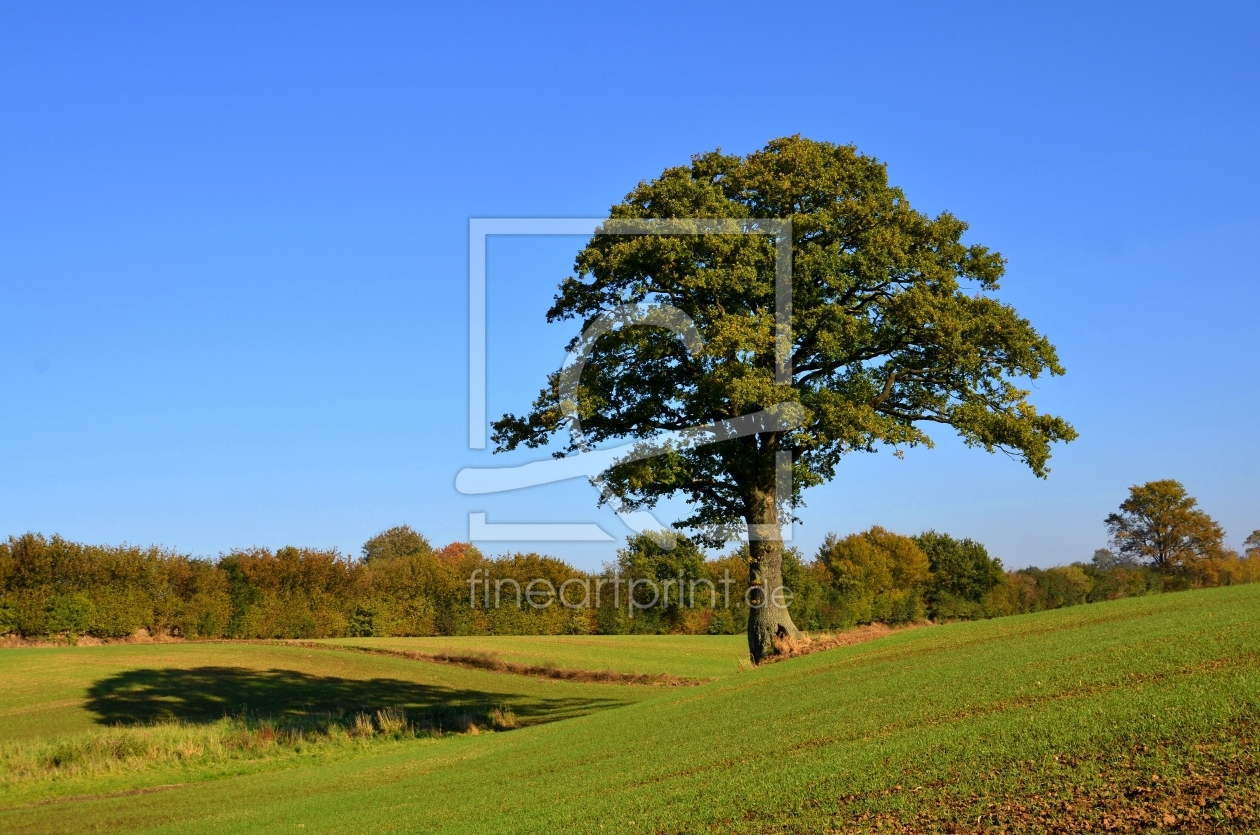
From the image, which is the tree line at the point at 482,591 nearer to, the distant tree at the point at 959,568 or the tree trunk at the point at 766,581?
the distant tree at the point at 959,568

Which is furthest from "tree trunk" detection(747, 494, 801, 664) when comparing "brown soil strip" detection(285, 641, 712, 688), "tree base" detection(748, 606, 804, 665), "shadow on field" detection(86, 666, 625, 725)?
"brown soil strip" detection(285, 641, 712, 688)

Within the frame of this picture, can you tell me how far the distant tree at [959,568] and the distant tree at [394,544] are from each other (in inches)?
3469

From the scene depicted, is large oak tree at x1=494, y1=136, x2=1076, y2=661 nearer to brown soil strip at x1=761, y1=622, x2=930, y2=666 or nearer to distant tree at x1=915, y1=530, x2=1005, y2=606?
brown soil strip at x1=761, y1=622, x2=930, y2=666

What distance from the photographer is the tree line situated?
6712 centimetres

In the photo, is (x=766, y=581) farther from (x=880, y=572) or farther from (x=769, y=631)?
(x=880, y=572)

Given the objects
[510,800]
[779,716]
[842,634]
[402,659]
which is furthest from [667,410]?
[402,659]

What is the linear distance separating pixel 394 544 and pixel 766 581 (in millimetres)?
138369

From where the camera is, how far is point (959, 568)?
89062 mm

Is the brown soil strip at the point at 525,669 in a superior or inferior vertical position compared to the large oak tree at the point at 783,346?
inferior

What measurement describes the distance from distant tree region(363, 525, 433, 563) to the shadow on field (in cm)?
10846

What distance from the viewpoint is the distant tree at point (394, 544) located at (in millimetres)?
158375

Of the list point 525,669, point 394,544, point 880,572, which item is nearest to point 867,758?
point 525,669

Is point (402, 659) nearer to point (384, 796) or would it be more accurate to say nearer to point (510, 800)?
point (384, 796)

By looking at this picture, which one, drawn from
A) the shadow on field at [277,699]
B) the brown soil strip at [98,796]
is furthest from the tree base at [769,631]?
the brown soil strip at [98,796]
